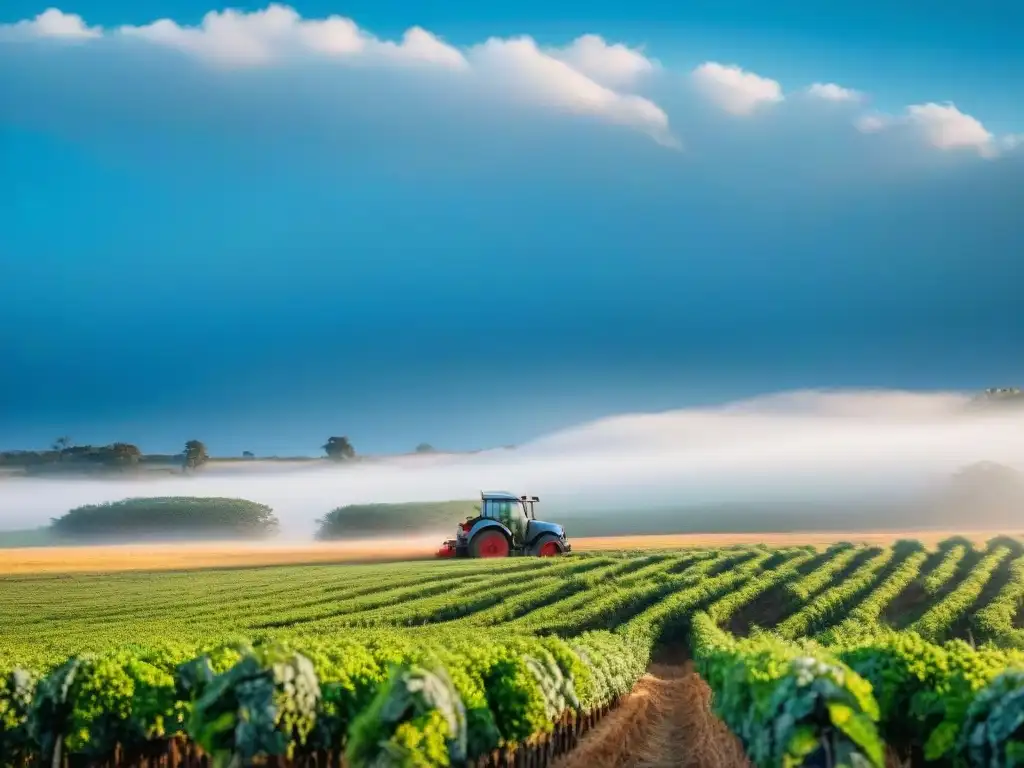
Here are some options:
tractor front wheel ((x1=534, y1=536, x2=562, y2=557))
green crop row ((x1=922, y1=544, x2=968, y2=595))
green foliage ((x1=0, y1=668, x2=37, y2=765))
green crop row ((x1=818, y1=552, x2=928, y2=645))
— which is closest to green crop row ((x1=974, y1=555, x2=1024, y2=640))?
green crop row ((x1=922, y1=544, x2=968, y2=595))

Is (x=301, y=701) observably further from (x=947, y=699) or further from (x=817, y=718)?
(x=947, y=699)

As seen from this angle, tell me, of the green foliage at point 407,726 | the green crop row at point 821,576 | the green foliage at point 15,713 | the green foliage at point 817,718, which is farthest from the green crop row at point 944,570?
the green foliage at point 15,713

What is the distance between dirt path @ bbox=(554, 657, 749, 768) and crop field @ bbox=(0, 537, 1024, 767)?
5.8 inches

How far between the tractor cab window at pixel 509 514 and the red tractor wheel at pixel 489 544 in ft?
1.81

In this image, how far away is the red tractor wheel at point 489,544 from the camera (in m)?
34.5

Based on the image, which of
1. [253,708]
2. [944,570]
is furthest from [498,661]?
[944,570]

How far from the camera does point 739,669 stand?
1474cm

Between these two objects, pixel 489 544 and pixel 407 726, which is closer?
pixel 407 726

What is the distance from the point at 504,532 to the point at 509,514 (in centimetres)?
72

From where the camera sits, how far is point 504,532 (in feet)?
114

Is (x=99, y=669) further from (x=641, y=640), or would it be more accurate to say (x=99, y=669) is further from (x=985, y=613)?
(x=985, y=613)

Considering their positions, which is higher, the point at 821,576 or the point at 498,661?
the point at 498,661

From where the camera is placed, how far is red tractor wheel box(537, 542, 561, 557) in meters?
36.3

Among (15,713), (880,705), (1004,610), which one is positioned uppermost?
(880,705)
